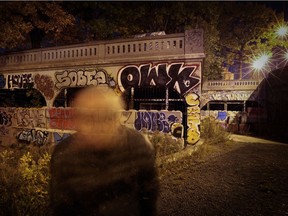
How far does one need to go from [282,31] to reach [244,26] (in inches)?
168

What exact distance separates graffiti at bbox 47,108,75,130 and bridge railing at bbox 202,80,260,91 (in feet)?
44.8

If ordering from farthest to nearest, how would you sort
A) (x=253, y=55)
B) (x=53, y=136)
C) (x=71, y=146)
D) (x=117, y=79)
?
(x=253, y=55) → (x=53, y=136) → (x=117, y=79) → (x=71, y=146)

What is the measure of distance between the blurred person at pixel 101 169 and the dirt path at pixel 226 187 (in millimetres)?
2576

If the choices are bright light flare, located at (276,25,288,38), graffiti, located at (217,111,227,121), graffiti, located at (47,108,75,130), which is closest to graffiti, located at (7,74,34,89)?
graffiti, located at (47,108,75,130)

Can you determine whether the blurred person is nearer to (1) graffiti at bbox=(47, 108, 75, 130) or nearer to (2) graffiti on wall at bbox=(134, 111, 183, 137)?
(2) graffiti on wall at bbox=(134, 111, 183, 137)

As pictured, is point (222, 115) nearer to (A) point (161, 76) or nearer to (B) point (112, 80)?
(A) point (161, 76)

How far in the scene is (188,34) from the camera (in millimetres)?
8188

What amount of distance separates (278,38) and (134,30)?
19.2 meters

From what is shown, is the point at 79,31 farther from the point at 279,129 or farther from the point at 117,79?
the point at 279,129

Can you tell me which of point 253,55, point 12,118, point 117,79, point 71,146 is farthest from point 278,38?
point 71,146

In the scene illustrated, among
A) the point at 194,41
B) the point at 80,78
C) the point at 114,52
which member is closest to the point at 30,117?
the point at 80,78

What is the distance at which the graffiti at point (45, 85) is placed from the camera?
36.0 feet

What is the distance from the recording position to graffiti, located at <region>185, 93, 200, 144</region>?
8359 millimetres

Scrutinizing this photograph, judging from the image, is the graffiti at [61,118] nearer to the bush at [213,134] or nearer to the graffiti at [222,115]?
the bush at [213,134]
